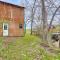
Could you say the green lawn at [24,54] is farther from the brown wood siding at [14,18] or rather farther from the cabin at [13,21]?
the brown wood siding at [14,18]

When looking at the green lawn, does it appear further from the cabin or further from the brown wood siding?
the brown wood siding

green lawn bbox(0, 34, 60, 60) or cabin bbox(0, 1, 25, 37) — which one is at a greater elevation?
cabin bbox(0, 1, 25, 37)

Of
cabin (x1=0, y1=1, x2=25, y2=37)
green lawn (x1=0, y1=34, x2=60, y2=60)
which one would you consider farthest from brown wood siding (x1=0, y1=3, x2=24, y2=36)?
green lawn (x1=0, y1=34, x2=60, y2=60)

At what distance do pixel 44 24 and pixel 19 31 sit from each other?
460cm

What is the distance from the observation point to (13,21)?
22109mm

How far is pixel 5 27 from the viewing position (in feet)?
71.5

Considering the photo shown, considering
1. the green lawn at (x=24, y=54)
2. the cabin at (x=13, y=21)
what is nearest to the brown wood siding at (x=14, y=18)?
the cabin at (x=13, y=21)

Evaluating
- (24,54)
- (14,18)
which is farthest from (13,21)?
(24,54)

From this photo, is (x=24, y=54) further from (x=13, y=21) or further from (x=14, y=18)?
(x=14, y=18)

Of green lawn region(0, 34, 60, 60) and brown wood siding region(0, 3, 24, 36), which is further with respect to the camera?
brown wood siding region(0, 3, 24, 36)

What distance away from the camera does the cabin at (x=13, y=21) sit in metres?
21.6

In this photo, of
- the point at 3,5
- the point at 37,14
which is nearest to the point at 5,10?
the point at 3,5

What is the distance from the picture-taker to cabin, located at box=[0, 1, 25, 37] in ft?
70.9

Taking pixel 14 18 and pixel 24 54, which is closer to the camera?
pixel 24 54
